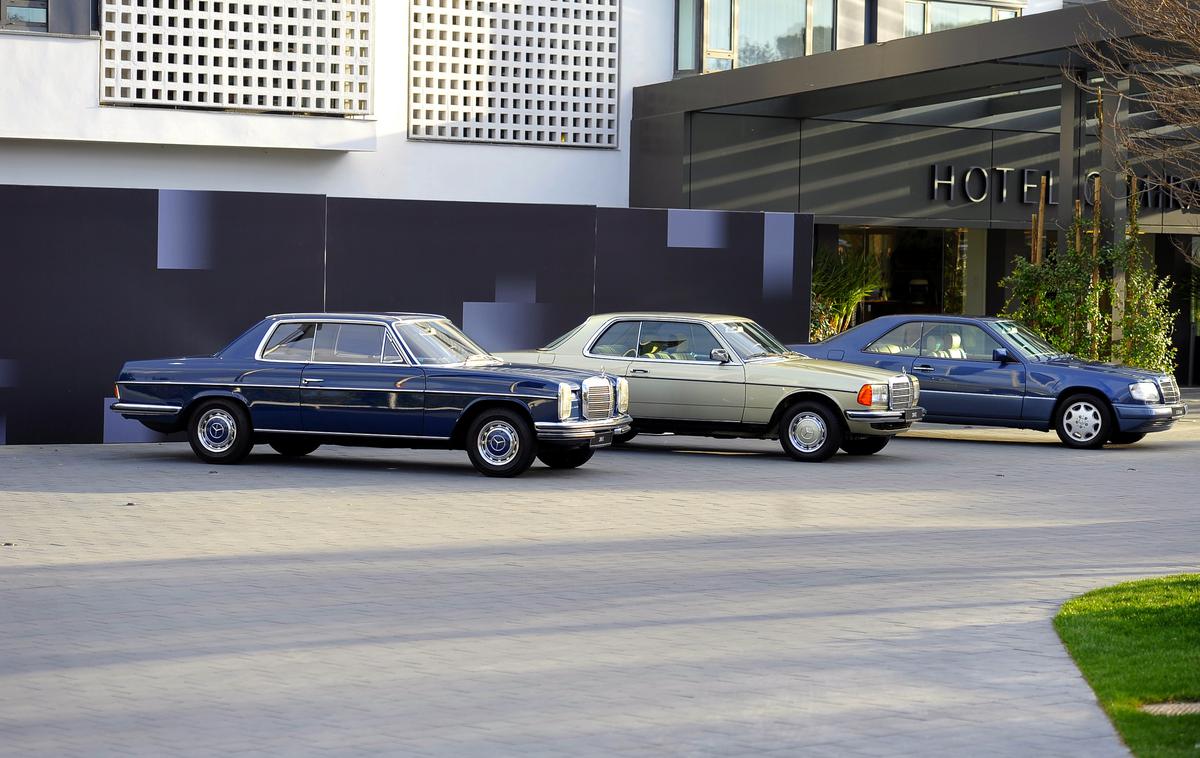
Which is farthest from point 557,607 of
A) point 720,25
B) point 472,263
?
point 720,25

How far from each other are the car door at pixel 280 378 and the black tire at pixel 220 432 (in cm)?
16

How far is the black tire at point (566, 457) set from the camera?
51.6ft

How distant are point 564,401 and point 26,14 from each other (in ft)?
40.5

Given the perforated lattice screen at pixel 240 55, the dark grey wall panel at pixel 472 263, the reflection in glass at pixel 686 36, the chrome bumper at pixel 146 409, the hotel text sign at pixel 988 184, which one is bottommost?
the chrome bumper at pixel 146 409

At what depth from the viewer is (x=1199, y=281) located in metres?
29.0

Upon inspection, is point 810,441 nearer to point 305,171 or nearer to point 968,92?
point 968,92

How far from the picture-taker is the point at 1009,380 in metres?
18.3

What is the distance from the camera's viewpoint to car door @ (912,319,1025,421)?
18312 mm

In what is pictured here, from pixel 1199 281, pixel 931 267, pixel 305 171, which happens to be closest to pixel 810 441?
pixel 305 171

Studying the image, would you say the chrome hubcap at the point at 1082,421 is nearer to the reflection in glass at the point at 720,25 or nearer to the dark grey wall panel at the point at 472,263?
the dark grey wall panel at the point at 472,263

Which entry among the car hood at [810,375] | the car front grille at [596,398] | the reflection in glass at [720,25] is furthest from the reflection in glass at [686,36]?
the car front grille at [596,398]

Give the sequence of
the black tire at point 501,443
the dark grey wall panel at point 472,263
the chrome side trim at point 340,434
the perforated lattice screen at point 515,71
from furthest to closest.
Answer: the perforated lattice screen at point 515,71
the dark grey wall panel at point 472,263
the chrome side trim at point 340,434
the black tire at point 501,443

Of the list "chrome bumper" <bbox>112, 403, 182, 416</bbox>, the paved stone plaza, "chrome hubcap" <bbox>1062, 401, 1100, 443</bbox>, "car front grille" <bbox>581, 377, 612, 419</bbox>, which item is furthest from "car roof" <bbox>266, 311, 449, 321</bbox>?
"chrome hubcap" <bbox>1062, 401, 1100, 443</bbox>

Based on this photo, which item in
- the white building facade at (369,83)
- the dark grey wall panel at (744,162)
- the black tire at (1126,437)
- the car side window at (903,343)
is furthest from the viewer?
the dark grey wall panel at (744,162)
